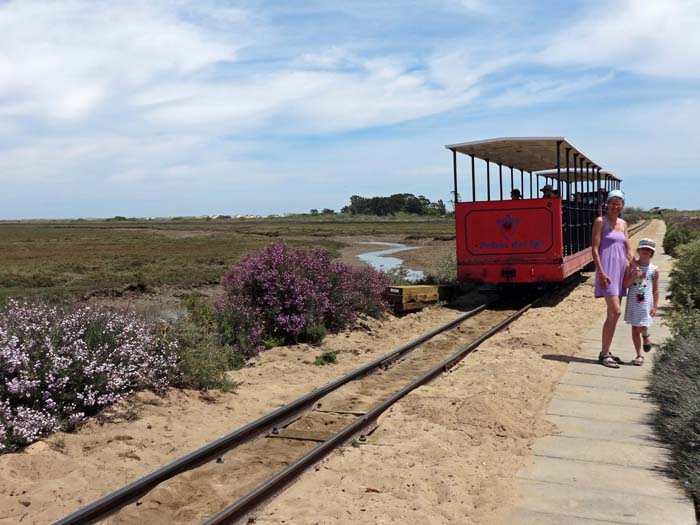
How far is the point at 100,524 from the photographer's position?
178 inches

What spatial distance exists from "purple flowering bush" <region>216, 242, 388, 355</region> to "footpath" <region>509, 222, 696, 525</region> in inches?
178

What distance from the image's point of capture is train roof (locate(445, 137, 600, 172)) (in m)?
14.2

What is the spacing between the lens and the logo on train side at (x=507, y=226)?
574 inches

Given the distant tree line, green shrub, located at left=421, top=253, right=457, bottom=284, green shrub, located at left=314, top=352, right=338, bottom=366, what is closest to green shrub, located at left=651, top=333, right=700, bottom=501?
green shrub, located at left=314, top=352, right=338, bottom=366

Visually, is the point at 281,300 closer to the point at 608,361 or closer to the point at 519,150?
the point at 608,361

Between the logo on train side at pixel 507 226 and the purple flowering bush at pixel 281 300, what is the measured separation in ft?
13.3

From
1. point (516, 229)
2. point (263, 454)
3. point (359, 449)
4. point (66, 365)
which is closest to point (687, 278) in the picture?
point (516, 229)

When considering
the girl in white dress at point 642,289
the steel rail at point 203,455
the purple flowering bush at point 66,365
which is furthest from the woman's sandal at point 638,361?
the purple flowering bush at point 66,365

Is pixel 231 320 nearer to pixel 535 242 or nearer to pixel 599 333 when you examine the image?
pixel 599 333

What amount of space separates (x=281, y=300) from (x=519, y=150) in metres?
7.16

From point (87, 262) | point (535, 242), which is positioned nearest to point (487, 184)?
point (535, 242)

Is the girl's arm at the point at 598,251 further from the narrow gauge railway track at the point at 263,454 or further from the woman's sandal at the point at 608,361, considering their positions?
the narrow gauge railway track at the point at 263,454

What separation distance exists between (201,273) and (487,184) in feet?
52.0

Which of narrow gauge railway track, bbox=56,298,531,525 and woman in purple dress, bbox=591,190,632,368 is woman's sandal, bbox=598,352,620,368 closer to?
woman in purple dress, bbox=591,190,632,368
